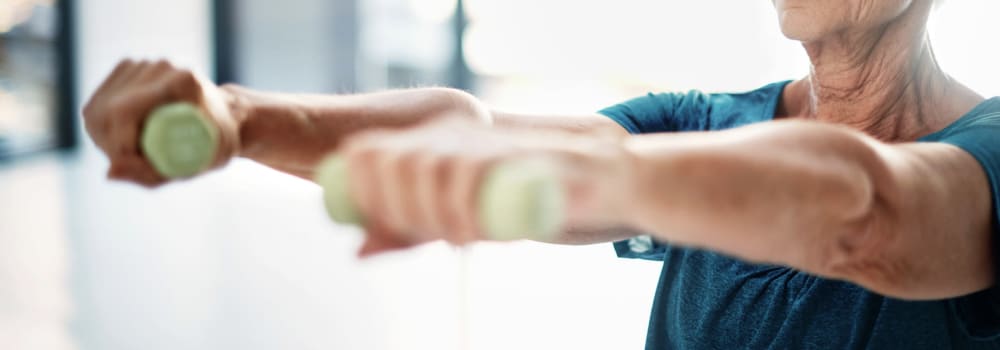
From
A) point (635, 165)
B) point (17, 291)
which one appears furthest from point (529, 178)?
point (17, 291)

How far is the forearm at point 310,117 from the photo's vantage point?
69 cm

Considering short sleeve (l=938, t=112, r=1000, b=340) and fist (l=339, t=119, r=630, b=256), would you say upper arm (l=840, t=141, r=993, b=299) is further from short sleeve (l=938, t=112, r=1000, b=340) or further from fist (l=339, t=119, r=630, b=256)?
fist (l=339, t=119, r=630, b=256)

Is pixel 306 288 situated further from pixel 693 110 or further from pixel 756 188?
pixel 756 188

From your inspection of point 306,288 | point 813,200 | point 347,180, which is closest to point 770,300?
point 813,200

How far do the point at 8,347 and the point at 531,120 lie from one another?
185 cm

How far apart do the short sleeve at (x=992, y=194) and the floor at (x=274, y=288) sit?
1.50 m

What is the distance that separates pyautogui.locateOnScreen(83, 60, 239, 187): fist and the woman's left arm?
1.06 ft

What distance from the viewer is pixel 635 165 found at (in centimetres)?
42

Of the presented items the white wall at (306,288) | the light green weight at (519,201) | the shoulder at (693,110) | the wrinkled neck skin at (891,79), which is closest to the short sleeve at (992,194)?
the wrinkled neck skin at (891,79)

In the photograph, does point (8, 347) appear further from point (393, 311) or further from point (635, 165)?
point (635, 165)

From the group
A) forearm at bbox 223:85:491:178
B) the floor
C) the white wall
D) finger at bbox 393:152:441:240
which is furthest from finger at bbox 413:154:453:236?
the floor

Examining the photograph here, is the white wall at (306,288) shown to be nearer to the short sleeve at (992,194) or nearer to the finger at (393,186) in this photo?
the short sleeve at (992,194)

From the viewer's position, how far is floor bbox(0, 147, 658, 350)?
2330mm

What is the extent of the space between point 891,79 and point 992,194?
33 centimetres
